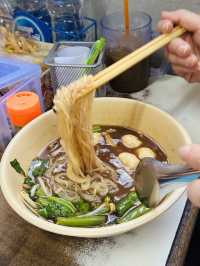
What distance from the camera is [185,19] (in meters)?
0.91

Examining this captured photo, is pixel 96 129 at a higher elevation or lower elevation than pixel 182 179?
lower

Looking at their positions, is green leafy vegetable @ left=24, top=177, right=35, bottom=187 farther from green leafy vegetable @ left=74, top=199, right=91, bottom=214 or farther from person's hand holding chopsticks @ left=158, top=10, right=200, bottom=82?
person's hand holding chopsticks @ left=158, top=10, right=200, bottom=82

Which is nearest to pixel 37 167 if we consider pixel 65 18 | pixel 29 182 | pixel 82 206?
pixel 29 182

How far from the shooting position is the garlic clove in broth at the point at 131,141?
2.97ft

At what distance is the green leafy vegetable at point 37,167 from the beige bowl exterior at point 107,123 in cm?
1

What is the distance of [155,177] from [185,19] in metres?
0.49

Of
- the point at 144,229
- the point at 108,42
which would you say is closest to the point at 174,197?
the point at 144,229

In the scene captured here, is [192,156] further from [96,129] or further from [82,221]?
[96,129]

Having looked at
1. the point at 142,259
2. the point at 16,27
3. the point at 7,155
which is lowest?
the point at 142,259

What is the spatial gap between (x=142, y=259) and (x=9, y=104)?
477mm

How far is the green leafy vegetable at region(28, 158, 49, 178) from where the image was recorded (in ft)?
2.79

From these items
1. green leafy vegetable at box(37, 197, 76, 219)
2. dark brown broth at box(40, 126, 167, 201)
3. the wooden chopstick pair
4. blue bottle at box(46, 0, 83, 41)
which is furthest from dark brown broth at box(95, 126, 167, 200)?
blue bottle at box(46, 0, 83, 41)

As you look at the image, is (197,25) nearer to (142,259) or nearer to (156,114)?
(156,114)

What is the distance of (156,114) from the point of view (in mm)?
894
